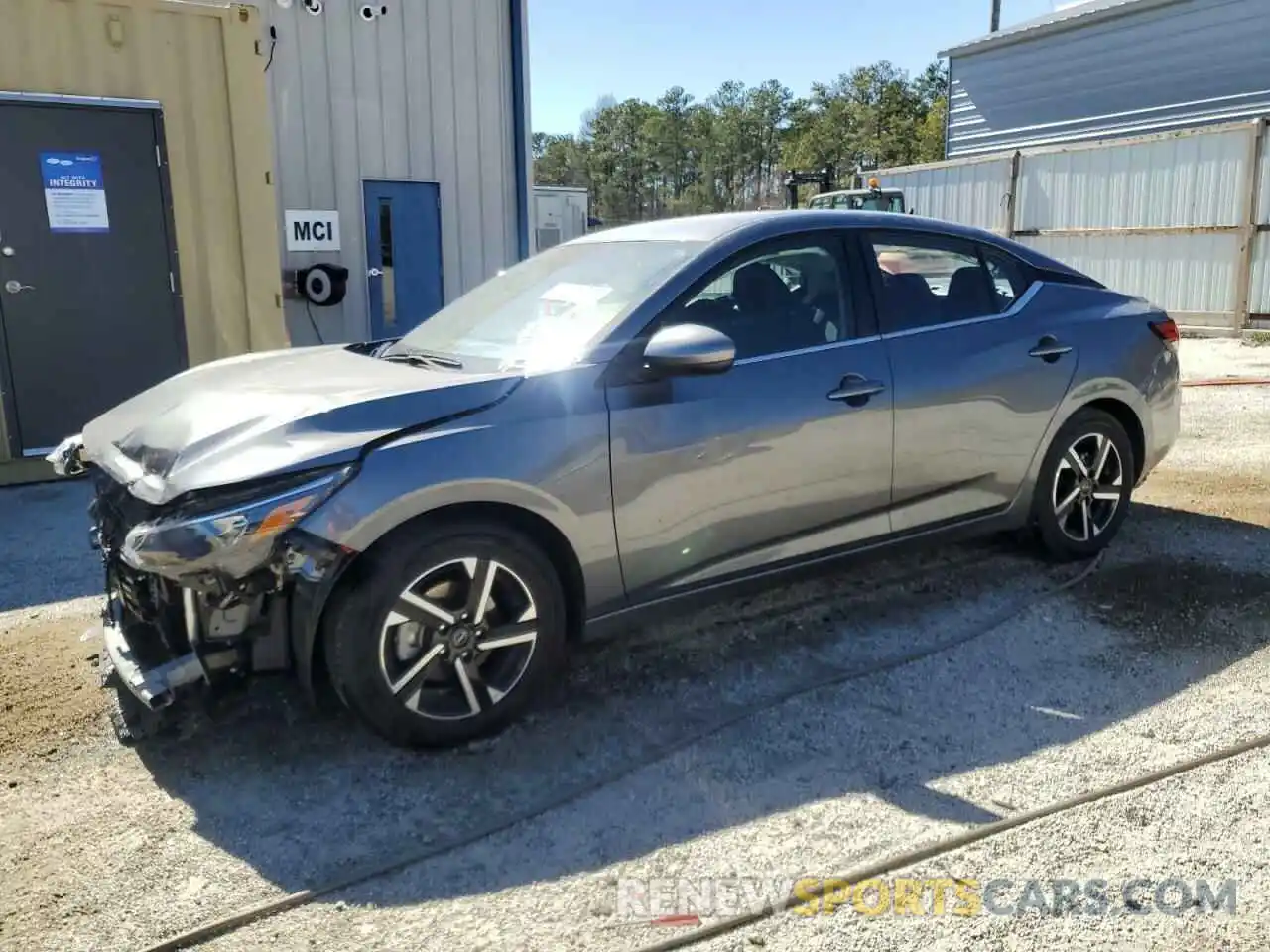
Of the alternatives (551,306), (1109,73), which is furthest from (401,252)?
(1109,73)

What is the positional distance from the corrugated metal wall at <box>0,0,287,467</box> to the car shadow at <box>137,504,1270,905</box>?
4750 mm

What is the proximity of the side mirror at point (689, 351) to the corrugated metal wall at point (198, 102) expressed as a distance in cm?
502

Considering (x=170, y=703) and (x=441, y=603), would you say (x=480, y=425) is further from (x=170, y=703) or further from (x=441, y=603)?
(x=170, y=703)

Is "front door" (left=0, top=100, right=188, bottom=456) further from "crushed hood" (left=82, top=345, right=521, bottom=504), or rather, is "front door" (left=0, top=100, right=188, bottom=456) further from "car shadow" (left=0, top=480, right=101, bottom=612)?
"crushed hood" (left=82, top=345, right=521, bottom=504)

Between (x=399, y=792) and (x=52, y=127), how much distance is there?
584 cm

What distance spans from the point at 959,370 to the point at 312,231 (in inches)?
255

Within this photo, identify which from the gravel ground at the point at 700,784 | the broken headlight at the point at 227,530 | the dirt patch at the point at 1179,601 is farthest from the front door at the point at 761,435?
the dirt patch at the point at 1179,601

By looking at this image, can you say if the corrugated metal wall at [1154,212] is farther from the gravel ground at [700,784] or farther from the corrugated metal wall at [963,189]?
the gravel ground at [700,784]

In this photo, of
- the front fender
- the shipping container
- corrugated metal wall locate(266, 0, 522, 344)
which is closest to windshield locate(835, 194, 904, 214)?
the shipping container

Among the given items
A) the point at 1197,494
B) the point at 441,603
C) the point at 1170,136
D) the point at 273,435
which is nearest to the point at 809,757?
the point at 441,603

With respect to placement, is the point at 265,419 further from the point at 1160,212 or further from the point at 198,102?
the point at 1160,212

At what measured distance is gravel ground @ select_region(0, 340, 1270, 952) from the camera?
255 centimetres

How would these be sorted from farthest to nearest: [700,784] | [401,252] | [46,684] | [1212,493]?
[401,252], [1212,493], [46,684], [700,784]

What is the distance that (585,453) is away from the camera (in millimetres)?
3375
